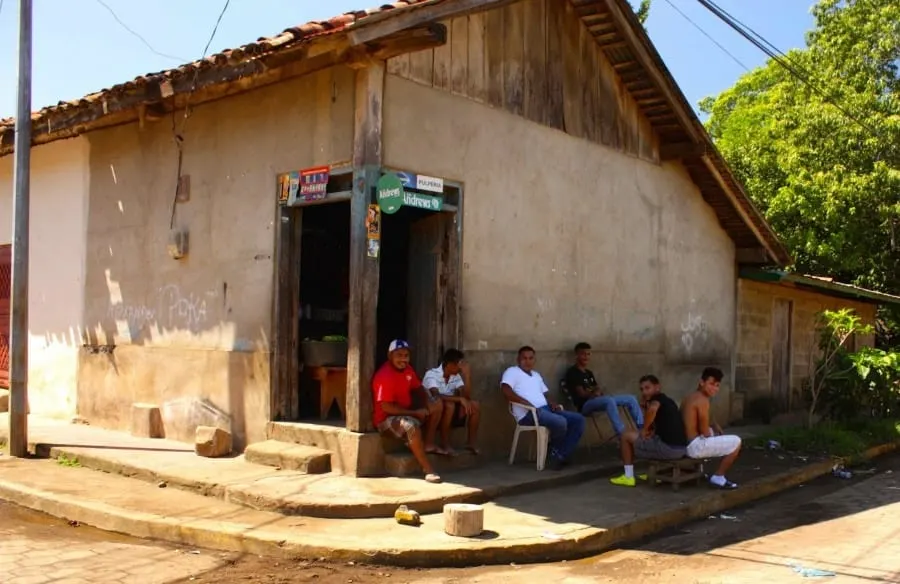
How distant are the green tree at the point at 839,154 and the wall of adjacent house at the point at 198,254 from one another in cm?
1422

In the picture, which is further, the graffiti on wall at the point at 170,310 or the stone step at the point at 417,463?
the graffiti on wall at the point at 170,310

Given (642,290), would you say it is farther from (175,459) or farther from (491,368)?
(175,459)

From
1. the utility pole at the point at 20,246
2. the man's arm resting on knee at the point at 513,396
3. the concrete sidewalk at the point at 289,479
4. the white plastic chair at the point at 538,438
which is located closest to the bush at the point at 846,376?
the concrete sidewalk at the point at 289,479

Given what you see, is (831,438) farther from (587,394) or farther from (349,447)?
(349,447)

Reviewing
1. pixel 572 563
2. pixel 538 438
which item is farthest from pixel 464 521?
pixel 538 438

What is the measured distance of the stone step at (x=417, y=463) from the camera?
7.57m

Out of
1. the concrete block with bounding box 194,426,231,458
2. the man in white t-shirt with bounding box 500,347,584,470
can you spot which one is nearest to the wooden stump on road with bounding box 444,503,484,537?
the man in white t-shirt with bounding box 500,347,584,470

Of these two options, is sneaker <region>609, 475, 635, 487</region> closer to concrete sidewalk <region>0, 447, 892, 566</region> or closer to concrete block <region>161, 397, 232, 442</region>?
concrete sidewalk <region>0, 447, 892, 566</region>

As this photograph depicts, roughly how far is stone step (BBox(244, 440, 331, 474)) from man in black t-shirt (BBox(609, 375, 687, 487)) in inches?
119

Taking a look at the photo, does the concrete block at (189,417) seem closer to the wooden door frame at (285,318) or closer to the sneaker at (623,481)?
the wooden door frame at (285,318)

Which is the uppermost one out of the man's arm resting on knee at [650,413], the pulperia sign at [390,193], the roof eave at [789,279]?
the pulperia sign at [390,193]

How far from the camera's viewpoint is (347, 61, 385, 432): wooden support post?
7.58 meters

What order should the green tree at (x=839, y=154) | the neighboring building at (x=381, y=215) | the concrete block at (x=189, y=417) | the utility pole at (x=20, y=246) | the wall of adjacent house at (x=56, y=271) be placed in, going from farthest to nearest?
the green tree at (x=839, y=154) < the wall of adjacent house at (x=56, y=271) < the concrete block at (x=189, y=417) < the utility pole at (x=20, y=246) < the neighboring building at (x=381, y=215)

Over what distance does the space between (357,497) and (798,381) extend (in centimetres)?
1213
